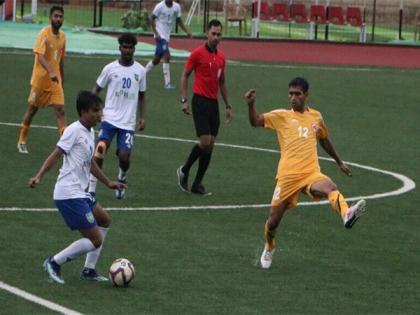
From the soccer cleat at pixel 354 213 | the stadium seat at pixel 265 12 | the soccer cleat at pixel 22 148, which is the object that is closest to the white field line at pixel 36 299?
the soccer cleat at pixel 354 213

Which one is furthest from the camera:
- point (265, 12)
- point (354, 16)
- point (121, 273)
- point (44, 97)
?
point (265, 12)

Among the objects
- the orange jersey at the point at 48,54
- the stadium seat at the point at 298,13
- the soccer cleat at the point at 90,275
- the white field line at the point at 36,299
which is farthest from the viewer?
the stadium seat at the point at 298,13

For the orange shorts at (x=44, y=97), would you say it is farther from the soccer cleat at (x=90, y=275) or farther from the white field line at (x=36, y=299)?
the white field line at (x=36, y=299)

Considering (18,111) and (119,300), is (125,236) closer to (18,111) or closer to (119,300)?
(119,300)

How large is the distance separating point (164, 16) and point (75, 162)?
857 inches

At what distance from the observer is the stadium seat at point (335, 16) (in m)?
54.1

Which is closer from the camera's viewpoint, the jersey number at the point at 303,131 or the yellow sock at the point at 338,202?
the yellow sock at the point at 338,202

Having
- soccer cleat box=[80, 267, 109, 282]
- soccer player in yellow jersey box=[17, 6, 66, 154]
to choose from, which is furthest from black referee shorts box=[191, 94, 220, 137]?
soccer cleat box=[80, 267, 109, 282]

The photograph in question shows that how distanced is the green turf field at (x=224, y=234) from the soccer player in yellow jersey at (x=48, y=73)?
1.82 feet

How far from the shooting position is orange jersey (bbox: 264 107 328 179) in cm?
1464

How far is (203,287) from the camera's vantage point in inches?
520

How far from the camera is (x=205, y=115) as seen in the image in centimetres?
1970

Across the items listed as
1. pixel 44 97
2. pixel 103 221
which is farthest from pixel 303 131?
pixel 44 97

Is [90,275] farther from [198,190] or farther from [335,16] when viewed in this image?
[335,16]
